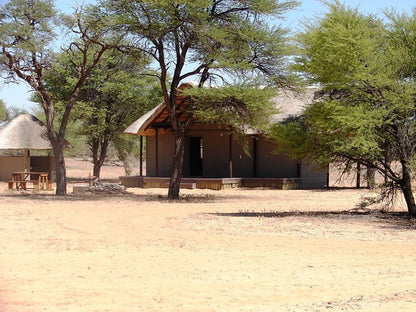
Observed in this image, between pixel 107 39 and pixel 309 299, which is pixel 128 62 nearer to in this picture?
pixel 107 39

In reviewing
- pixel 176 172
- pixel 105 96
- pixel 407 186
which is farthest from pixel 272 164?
→ pixel 407 186

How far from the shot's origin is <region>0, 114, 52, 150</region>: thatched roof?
108ft

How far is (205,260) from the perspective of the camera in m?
9.51

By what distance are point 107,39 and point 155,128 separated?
7.47m

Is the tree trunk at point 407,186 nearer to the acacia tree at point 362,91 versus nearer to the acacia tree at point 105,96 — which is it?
the acacia tree at point 362,91

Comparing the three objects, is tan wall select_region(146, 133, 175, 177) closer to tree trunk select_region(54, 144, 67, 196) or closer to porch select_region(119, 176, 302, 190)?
porch select_region(119, 176, 302, 190)

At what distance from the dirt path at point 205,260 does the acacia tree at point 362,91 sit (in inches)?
66.4

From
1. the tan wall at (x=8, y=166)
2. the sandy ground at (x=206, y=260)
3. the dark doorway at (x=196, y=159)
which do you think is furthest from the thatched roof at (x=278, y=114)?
the sandy ground at (x=206, y=260)

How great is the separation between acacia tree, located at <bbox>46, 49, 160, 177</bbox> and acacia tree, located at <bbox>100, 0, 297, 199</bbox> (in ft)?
36.8

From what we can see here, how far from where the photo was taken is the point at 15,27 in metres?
23.4

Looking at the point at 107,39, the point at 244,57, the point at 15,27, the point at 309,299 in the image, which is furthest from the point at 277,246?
the point at 15,27

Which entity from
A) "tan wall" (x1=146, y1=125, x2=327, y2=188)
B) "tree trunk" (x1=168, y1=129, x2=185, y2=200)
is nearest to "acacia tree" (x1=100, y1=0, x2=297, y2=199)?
"tree trunk" (x1=168, y1=129, x2=185, y2=200)

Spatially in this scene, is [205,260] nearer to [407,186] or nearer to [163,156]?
[407,186]

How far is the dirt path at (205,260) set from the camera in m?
6.85
